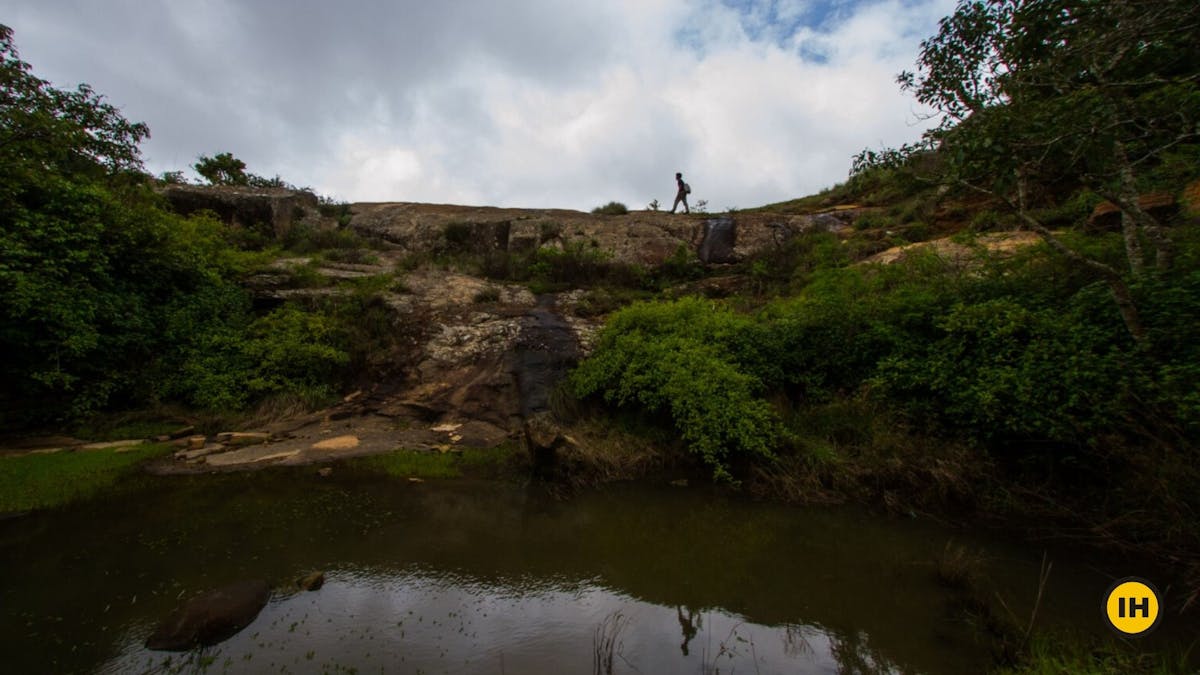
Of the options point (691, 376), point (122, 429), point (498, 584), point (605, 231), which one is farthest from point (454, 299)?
point (498, 584)

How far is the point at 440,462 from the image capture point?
8648 mm

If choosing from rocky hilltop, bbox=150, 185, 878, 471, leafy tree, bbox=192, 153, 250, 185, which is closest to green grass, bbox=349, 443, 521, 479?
rocky hilltop, bbox=150, 185, 878, 471

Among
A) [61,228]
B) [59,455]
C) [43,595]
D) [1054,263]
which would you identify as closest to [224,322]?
[61,228]

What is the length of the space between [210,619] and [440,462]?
4856mm

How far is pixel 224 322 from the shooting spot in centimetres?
1199

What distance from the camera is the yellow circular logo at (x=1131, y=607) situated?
3.73 metres

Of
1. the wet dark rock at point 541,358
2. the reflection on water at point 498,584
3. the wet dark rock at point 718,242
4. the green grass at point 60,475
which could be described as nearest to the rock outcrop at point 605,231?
the wet dark rock at point 718,242

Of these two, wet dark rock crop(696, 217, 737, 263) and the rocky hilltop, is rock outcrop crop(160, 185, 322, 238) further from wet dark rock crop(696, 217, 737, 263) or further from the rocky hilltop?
→ wet dark rock crop(696, 217, 737, 263)

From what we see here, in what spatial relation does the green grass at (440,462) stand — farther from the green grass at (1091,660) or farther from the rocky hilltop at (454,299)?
the green grass at (1091,660)

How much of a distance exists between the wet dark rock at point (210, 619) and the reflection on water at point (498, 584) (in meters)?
0.12

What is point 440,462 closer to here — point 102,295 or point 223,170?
point 102,295

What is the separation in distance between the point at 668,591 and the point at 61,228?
42.3 ft

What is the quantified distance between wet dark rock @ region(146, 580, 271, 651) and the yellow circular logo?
287 inches

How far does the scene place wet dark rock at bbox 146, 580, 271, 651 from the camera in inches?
143
